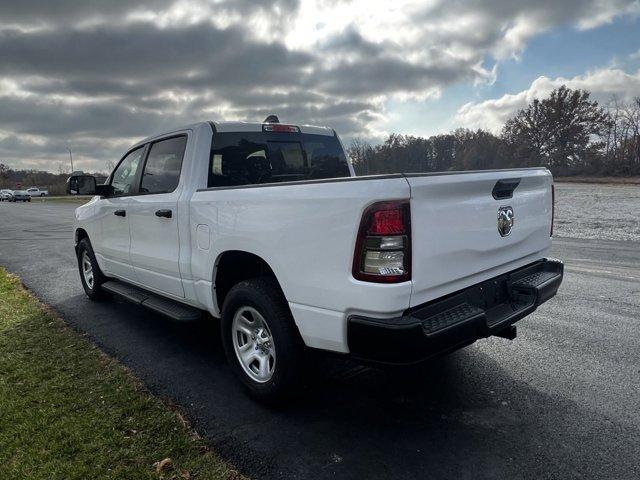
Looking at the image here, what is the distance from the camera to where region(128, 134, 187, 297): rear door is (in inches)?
154

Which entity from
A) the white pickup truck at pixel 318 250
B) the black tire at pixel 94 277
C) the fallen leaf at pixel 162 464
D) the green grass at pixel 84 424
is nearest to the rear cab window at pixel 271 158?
the white pickup truck at pixel 318 250

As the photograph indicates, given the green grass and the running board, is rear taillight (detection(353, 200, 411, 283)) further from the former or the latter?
the running board

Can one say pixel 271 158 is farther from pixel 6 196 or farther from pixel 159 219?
pixel 6 196

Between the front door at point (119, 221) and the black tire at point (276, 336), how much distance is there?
214cm

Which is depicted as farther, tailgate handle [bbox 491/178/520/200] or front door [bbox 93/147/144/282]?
front door [bbox 93/147/144/282]

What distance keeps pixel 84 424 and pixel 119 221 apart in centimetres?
250

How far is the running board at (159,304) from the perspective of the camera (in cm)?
384

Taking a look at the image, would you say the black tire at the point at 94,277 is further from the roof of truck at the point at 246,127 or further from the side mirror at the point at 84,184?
the roof of truck at the point at 246,127

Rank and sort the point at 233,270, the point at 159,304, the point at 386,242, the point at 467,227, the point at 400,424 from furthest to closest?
1. the point at 159,304
2. the point at 233,270
3. the point at 400,424
4. the point at 467,227
5. the point at 386,242

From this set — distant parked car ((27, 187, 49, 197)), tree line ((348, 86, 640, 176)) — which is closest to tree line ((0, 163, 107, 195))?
distant parked car ((27, 187, 49, 197))

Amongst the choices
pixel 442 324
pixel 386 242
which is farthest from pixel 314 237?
pixel 442 324

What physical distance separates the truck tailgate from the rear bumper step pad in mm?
76

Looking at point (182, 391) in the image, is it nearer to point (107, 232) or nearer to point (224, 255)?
point (224, 255)

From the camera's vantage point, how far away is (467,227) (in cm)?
271
